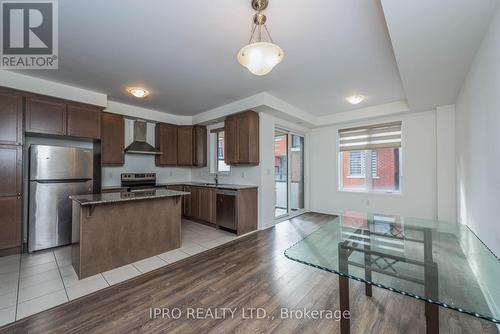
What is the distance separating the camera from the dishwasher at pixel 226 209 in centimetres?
387

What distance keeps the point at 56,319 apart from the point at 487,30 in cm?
436

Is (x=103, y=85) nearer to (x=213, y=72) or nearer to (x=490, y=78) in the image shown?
(x=213, y=72)

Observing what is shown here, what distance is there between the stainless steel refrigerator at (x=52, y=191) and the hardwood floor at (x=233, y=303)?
193 centimetres

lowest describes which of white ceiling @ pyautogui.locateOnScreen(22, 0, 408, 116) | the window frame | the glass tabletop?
the glass tabletop

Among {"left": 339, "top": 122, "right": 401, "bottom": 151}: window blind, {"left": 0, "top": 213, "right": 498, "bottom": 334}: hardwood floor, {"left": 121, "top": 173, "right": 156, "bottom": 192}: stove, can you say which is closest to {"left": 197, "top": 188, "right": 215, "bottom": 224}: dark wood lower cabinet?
{"left": 121, "top": 173, "right": 156, "bottom": 192}: stove

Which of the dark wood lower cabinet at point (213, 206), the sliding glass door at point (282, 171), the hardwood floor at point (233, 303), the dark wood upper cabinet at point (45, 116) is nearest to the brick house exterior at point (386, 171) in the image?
the sliding glass door at point (282, 171)

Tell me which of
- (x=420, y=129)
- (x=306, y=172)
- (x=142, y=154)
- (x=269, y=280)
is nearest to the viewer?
(x=269, y=280)

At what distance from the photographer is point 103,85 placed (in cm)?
346

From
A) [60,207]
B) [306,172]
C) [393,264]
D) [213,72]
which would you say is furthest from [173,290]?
[306,172]

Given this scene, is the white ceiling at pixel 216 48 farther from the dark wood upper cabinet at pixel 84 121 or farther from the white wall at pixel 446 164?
the white wall at pixel 446 164

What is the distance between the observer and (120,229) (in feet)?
8.41

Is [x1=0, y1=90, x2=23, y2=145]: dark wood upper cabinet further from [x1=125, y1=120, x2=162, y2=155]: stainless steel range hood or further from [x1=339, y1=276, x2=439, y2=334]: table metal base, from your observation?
[x1=339, y1=276, x2=439, y2=334]: table metal base

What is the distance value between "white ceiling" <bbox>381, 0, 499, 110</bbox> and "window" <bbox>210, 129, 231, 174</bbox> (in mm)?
3902

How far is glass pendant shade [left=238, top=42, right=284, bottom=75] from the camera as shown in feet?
5.48
